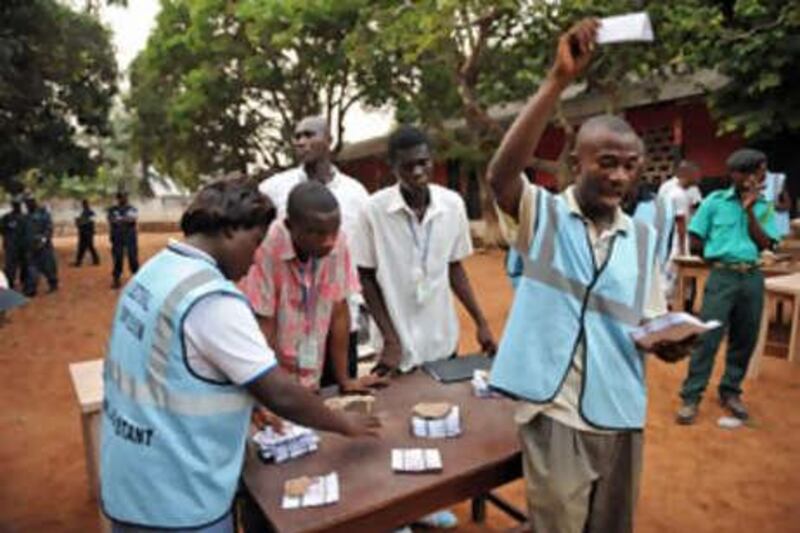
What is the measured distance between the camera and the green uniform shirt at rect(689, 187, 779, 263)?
13.8 ft

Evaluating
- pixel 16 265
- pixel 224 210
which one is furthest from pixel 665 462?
pixel 16 265

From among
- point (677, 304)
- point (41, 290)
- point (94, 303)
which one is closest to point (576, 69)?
point (677, 304)

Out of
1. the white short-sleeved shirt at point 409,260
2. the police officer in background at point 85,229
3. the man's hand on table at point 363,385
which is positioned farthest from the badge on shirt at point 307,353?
the police officer in background at point 85,229

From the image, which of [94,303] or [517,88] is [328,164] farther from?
[517,88]

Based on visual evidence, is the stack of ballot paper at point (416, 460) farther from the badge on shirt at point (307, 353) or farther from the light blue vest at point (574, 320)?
the badge on shirt at point (307, 353)

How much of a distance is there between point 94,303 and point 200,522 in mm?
10038

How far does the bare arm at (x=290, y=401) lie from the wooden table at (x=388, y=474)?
20 centimetres

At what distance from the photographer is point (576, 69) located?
1.57 m

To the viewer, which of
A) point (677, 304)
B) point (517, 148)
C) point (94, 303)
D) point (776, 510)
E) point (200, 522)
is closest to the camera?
point (200, 522)

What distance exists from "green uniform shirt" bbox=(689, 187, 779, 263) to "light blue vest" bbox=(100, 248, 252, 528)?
12.5 ft

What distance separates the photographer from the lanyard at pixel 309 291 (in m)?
2.34

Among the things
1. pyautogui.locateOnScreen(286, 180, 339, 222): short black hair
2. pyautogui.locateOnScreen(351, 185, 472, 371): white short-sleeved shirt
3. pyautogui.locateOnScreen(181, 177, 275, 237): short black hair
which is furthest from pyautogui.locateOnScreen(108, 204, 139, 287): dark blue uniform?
pyautogui.locateOnScreen(181, 177, 275, 237): short black hair

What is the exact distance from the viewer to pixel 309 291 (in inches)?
93.1

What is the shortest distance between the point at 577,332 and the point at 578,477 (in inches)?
15.9
